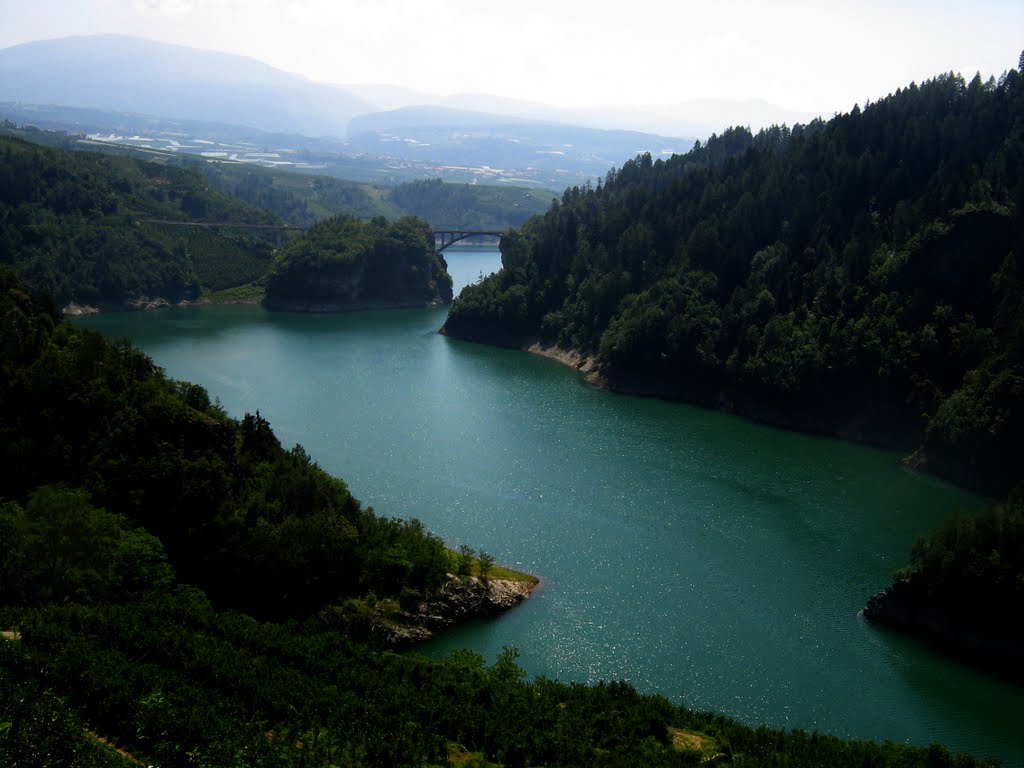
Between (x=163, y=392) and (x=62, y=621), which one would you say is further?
(x=163, y=392)

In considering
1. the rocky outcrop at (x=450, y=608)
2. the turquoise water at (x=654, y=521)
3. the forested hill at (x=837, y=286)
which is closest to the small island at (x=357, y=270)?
the forested hill at (x=837, y=286)

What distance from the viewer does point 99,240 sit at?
89.3 metres

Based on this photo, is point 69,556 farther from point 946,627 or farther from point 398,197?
point 398,197

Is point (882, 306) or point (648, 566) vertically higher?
point (882, 306)

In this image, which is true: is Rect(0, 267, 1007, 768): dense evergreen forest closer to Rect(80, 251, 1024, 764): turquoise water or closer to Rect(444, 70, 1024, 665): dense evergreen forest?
Rect(80, 251, 1024, 764): turquoise water

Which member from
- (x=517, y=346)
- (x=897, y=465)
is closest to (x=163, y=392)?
(x=897, y=465)

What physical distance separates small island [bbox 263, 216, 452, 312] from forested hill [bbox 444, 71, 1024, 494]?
59.1 feet

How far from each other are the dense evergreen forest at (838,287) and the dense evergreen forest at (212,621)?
19.1 meters

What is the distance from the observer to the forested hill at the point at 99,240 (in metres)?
84.8

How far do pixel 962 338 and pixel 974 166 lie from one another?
13383mm

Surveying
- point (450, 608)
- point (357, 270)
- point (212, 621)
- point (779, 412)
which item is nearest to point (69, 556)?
point (212, 621)

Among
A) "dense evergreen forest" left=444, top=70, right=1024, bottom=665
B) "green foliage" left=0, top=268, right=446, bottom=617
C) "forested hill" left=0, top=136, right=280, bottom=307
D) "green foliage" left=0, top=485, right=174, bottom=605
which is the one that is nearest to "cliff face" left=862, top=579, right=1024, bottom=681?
"dense evergreen forest" left=444, top=70, right=1024, bottom=665

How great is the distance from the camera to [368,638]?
28.6 m

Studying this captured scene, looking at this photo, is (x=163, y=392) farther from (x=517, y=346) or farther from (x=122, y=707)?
(x=517, y=346)
